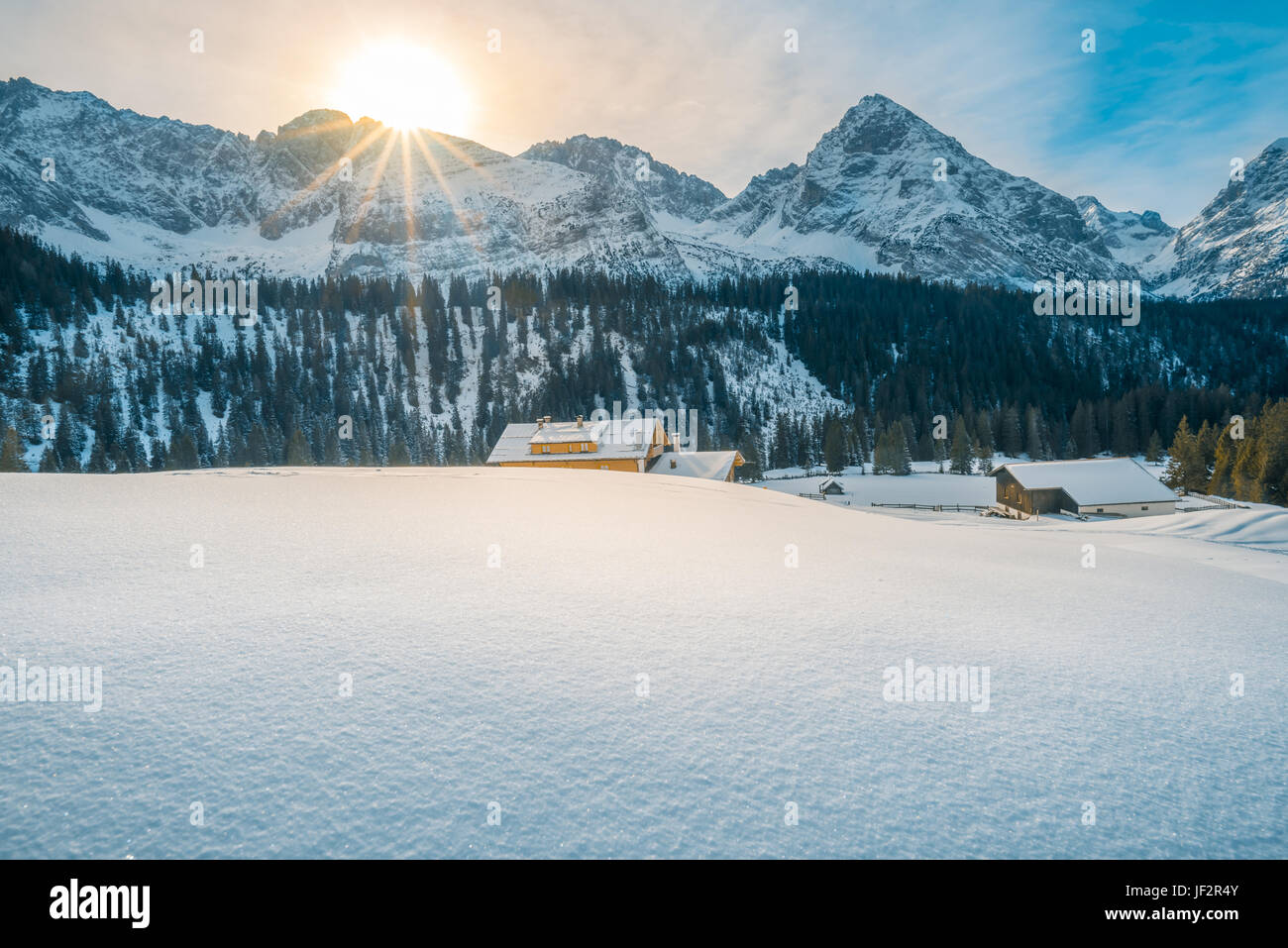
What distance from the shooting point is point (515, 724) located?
3.41 m

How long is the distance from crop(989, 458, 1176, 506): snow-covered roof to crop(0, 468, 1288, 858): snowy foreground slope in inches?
1709

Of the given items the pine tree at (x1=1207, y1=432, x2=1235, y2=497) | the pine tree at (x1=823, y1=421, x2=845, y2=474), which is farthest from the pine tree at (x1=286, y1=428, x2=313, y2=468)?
the pine tree at (x1=1207, y1=432, x2=1235, y2=497)

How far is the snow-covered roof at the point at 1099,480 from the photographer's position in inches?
1657

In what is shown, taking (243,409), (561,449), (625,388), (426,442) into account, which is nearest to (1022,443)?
(625,388)

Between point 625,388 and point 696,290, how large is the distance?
51271mm

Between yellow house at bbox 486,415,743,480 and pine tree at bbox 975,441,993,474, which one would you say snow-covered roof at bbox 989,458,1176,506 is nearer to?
yellow house at bbox 486,415,743,480

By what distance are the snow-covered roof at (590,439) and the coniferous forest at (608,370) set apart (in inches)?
1623

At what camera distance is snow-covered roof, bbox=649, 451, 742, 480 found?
4862cm

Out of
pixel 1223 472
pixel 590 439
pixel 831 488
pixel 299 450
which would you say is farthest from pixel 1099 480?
pixel 299 450

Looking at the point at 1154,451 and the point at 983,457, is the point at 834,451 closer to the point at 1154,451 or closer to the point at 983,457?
the point at 983,457

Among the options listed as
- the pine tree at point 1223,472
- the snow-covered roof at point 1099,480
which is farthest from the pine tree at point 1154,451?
the snow-covered roof at point 1099,480

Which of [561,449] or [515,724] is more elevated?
[561,449]

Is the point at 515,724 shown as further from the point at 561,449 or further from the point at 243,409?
the point at 243,409
